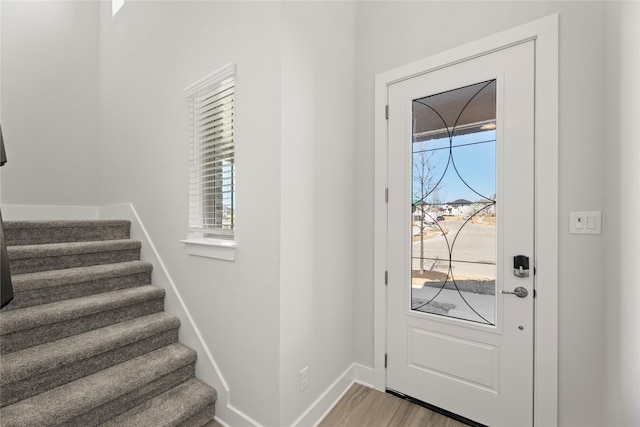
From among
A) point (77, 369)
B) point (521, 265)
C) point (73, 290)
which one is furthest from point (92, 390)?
point (521, 265)

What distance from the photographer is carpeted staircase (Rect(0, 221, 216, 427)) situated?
1457mm

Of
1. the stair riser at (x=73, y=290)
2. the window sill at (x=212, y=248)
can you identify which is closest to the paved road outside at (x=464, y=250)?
the window sill at (x=212, y=248)

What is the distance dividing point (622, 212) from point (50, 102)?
4692mm

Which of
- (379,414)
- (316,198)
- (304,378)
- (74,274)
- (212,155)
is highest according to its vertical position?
(212,155)

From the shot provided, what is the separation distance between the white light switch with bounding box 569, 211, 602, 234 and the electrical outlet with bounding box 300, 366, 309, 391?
161 centimetres

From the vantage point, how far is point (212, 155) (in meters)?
2.01

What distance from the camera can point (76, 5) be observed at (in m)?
3.19

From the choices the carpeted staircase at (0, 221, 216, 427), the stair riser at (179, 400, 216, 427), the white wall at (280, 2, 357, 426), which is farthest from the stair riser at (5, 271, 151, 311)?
the white wall at (280, 2, 357, 426)

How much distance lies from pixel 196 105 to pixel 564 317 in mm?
2585

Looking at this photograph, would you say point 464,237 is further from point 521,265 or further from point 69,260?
point 69,260

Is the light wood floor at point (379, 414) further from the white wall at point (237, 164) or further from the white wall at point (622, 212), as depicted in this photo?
the white wall at point (622, 212)

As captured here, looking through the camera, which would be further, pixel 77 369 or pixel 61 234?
pixel 61 234

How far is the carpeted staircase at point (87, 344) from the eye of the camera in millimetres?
1457

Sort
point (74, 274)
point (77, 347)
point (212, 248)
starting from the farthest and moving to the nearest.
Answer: point (74, 274) < point (212, 248) < point (77, 347)
